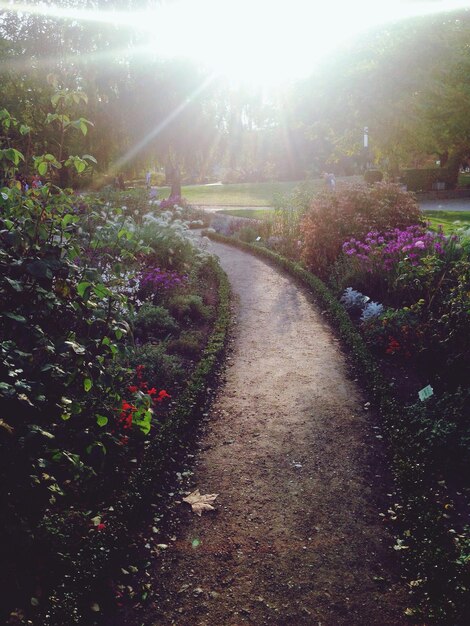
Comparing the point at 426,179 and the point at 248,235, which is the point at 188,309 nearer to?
the point at 248,235

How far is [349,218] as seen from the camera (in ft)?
37.4

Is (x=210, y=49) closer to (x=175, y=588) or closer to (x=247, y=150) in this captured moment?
(x=175, y=588)

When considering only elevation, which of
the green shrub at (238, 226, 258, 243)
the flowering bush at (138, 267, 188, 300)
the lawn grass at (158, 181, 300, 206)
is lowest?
the flowering bush at (138, 267, 188, 300)

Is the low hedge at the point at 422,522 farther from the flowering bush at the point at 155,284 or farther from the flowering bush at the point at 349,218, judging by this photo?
Answer: the flowering bush at the point at 349,218

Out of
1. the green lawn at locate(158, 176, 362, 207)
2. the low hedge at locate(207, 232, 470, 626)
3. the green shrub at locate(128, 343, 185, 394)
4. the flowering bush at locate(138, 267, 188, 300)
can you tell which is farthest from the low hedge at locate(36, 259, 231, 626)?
the green lawn at locate(158, 176, 362, 207)

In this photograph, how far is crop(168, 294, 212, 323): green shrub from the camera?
328 inches

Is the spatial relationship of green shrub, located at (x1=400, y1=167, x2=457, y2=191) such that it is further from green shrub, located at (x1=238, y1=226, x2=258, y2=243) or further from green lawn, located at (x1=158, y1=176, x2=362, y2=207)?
green shrub, located at (x1=238, y1=226, x2=258, y2=243)

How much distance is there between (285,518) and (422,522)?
3.20 feet

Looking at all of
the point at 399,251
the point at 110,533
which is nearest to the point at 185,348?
the point at 110,533

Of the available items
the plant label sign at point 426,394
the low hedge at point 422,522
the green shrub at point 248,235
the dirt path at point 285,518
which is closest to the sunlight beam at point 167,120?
the green shrub at point 248,235

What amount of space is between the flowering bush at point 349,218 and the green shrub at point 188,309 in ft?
12.4

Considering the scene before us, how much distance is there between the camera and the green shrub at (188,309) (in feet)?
27.3

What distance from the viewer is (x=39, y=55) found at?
23203mm

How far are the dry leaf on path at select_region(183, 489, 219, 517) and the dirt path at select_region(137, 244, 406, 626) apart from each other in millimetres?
57
